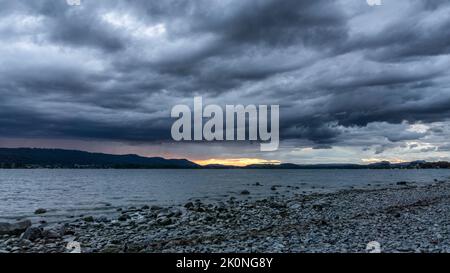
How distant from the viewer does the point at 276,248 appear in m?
14.7

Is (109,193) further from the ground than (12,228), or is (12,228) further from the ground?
(12,228)

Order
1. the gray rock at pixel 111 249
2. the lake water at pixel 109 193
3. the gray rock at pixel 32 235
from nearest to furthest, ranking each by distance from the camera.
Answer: the gray rock at pixel 111 249, the gray rock at pixel 32 235, the lake water at pixel 109 193

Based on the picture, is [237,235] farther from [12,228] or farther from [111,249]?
[12,228]

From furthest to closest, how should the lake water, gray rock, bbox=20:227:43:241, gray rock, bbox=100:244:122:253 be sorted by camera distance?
the lake water, gray rock, bbox=20:227:43:241, gray rock, bbox=100:244:122:253

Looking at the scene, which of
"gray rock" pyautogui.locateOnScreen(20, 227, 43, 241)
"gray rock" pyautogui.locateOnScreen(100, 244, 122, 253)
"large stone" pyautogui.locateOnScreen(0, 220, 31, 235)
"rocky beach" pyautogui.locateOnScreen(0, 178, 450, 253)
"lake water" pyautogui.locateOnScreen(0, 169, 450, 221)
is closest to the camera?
"rocky beach" pyautogui.locateOnScreen(0, 178, 450, 253)

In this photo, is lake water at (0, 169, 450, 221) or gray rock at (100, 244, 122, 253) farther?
lake water at (0, 169, 450, 221)

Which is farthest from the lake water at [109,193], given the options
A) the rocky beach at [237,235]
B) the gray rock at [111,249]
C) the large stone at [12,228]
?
the gray rock at [111,249]

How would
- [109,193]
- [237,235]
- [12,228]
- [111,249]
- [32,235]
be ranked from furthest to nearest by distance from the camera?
[109,193] < [12,228] < [32,235] < [237,235] < [111,249]

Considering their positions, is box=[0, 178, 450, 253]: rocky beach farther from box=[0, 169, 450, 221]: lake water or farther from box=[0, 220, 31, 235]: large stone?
box=[0, 169, 450, 221]: lake water

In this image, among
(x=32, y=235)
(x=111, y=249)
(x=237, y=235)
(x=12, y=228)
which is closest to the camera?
(x=111, y=249)

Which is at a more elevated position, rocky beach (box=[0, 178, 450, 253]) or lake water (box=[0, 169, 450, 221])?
rocky beach (box=[0, 178, 450, 253])

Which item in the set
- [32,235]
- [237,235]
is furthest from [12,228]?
[237,235]

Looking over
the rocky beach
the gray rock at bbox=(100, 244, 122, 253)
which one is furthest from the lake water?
the gray rock at bbox=(100, 244, 122, 253)

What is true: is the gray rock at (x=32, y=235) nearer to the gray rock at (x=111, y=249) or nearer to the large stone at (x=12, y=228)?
the large stone at (x=12, y=228)
